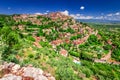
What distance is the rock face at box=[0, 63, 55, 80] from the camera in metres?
16.6

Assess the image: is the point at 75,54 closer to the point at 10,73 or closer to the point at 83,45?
the point at 83,45

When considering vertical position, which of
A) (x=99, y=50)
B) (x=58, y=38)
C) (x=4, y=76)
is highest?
(x=4, y=76)

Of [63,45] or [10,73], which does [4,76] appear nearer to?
[10,73]

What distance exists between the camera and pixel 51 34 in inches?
4203

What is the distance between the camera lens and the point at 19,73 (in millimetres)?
17516

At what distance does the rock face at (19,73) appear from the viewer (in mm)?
16625

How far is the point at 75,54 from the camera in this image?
82.5 metres

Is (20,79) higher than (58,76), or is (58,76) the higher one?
(20,79)

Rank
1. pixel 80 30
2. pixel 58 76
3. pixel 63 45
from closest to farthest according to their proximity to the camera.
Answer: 1. pixel 58 76
2. pixel 63 45
3. pixel 80 30

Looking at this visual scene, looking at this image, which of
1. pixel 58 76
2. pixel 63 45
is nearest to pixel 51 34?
pixel 63 45

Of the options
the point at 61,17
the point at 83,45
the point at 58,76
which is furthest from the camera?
the point at 61,17

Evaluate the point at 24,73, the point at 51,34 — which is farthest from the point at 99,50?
the point at 24,73

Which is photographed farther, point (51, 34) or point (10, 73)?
point (51, 34)

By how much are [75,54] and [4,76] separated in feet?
221
